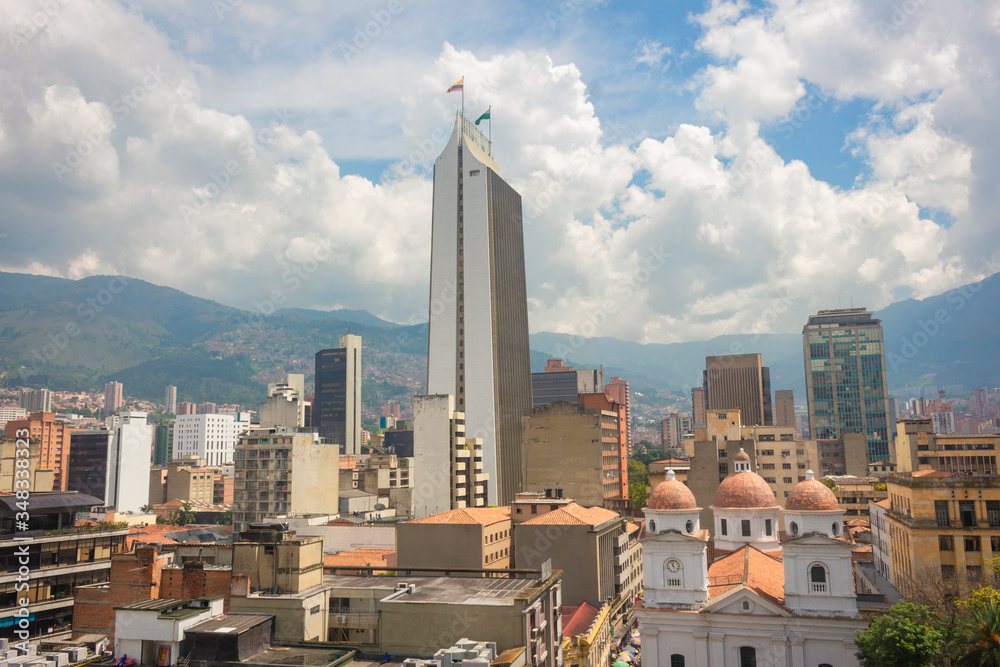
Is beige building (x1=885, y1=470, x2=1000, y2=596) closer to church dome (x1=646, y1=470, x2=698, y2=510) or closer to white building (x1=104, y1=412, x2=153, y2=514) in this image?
church dome (x1=646, y1=470, x2=698, y2=510)

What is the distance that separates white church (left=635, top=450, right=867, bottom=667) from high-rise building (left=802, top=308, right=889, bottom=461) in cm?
14097

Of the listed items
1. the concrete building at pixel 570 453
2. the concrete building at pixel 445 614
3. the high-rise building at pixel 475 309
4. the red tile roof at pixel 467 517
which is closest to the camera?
the concrete building at pixel 445 614

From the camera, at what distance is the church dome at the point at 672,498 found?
47781mm

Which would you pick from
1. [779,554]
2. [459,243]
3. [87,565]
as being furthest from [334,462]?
[779,554]

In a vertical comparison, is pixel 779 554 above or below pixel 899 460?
below

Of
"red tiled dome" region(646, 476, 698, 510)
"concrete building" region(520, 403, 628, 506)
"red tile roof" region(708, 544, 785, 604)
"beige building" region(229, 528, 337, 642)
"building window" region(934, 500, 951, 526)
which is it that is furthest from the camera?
"concrete building" region(520, 403, 628, 506)

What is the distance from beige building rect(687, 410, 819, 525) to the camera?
9121 centimetres

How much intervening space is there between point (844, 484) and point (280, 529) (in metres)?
90.9

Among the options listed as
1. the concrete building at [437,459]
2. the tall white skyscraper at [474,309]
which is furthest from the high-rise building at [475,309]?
the concrete building at [437,459]

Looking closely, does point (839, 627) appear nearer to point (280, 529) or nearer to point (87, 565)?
point (280, 529)

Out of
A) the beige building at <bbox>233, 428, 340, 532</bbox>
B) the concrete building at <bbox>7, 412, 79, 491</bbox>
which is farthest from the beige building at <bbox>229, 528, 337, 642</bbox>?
the concrete building at <bbox>7, 412, 79, 491</bbox>

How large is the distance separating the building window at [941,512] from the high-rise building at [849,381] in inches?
5454

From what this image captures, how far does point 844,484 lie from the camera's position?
330 ft

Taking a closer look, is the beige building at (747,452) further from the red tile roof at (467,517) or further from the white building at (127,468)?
the white building at (127,468)
